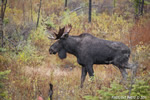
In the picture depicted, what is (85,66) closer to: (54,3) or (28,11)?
(28,11)

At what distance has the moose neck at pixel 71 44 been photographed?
6.61 meters

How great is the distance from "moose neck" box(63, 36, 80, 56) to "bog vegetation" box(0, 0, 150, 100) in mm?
1022

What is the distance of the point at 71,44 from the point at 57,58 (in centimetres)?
555

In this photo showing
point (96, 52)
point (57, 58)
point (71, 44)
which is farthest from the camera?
point (57, 58)

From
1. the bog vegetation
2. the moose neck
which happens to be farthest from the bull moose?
the bog vegetation

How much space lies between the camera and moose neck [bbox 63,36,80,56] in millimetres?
6613

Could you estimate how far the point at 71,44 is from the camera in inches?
262

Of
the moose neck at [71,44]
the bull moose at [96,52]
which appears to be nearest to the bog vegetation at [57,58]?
the bull moose at [96,52]

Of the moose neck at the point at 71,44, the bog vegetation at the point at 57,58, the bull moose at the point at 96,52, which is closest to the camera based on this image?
the bog vegetation at the point at 57,58

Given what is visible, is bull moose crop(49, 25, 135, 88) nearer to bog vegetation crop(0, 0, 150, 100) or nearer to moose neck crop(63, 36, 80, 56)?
moose neck crop(63, 36, 80, 56)

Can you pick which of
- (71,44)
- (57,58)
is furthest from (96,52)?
(57,58)

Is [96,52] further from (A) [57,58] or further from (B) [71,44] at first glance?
(A) [57,58]

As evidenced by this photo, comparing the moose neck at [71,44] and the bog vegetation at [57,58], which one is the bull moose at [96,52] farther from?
the bog vegetation at [57,58]

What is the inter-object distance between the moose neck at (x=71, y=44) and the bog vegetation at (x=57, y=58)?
1022 mm
